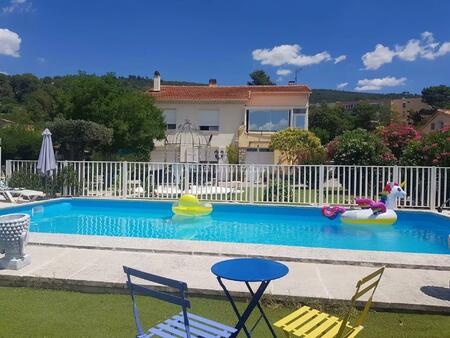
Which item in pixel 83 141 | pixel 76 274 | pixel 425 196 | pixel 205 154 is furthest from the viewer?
pixel 205 154

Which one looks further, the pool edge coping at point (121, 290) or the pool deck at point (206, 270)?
the pool deck at point (206, 270)

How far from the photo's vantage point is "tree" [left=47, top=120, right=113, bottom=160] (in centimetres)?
1856

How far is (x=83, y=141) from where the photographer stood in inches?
765

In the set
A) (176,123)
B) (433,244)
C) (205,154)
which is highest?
(176,123)

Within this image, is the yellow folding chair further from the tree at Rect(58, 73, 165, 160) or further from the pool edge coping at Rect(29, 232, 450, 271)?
the tree at Rect(58, 73, 165, 160)

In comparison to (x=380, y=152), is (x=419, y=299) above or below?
below

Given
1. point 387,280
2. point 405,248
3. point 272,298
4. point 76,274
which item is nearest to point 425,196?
point 405,248

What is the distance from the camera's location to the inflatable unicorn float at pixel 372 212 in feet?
39.6

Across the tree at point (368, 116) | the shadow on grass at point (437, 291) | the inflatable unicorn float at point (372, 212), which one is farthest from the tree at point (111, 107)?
the tree at point (368, 116)

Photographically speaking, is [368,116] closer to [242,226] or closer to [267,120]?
[267,120]

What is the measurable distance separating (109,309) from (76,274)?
116cm

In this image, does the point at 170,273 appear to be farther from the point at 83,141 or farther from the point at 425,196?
the point at 83,141

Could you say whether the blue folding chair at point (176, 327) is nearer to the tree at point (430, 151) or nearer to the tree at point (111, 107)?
the tree at point (430, 151)

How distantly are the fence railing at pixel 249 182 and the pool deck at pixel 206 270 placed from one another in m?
7.64
